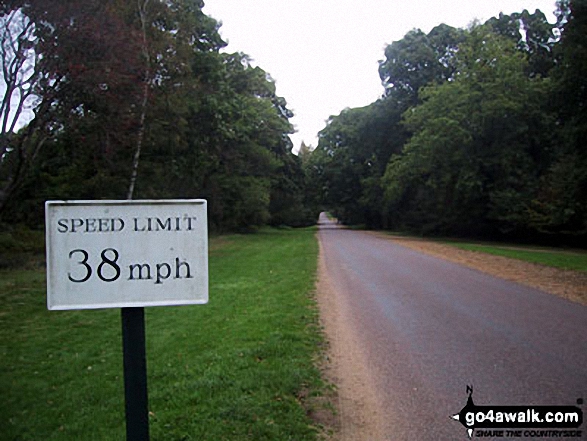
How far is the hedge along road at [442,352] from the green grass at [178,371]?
1.62 feet

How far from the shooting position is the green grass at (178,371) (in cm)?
426

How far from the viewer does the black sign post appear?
2653 millimetres

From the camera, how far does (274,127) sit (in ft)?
154

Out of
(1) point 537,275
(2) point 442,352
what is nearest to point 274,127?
(1) point 537,275

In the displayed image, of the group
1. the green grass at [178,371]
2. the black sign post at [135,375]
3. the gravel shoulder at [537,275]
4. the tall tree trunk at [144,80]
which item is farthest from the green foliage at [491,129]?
the black sign post at [135,375]

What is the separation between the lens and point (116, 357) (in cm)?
681

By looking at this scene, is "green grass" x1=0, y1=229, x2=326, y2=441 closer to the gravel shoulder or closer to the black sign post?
the black sign post

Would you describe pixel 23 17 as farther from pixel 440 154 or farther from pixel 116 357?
pixel 440 154

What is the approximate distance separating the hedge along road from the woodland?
1018 cm

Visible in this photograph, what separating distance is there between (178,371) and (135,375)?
314cm

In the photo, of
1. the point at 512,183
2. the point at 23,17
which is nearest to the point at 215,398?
the point at 23,17

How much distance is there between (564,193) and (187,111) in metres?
19.8

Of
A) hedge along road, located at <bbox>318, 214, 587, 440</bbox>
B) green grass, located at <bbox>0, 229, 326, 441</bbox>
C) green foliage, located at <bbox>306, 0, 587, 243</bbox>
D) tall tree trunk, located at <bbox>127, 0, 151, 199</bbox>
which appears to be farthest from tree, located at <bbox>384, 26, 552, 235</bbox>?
green grass, located at <bbox>0, 229, 326, 441</bbox>

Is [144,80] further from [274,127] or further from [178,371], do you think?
[274,127]
